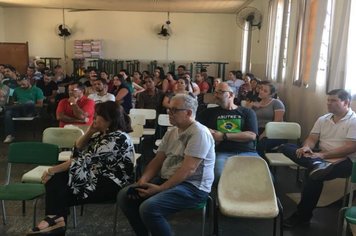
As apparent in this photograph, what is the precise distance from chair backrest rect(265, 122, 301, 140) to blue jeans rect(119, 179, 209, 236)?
1715 mm

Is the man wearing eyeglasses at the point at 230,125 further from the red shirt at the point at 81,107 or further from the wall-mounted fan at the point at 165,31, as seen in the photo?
the wall-mounted fan at the point at 165,31

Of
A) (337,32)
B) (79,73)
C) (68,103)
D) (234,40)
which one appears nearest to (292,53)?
(337,32)

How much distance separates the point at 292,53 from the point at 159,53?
21.9 ft

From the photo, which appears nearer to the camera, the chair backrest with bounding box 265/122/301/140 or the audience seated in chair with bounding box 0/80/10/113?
the chair backrest with bounding box 265/122/301/140

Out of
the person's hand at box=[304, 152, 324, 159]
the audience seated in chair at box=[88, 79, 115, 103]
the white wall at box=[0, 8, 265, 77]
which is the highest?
the white wall at box=[0, 8, 265, 77]

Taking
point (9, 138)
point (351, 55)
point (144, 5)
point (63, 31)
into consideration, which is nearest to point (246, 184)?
point (351, 55)

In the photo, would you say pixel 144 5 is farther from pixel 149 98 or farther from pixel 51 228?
pixel 51 228

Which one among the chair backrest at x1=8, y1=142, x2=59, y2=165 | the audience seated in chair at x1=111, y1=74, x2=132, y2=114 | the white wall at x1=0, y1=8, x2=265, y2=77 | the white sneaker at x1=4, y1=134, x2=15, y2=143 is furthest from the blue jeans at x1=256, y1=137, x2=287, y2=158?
the white wall at x1=0, y1=8, x2=265, y2=77

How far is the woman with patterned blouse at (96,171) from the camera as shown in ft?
7.86

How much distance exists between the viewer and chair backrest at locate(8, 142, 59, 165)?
2797 millimetres

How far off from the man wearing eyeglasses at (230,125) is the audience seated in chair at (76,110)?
1556mm

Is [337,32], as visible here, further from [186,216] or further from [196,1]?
[196,1]

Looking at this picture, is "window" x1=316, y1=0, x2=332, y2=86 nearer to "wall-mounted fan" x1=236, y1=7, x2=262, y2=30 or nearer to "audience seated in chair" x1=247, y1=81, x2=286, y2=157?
"audience seated in chair" x1=247, y1=81, x2=286, y2=157

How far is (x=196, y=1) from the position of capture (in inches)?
372
